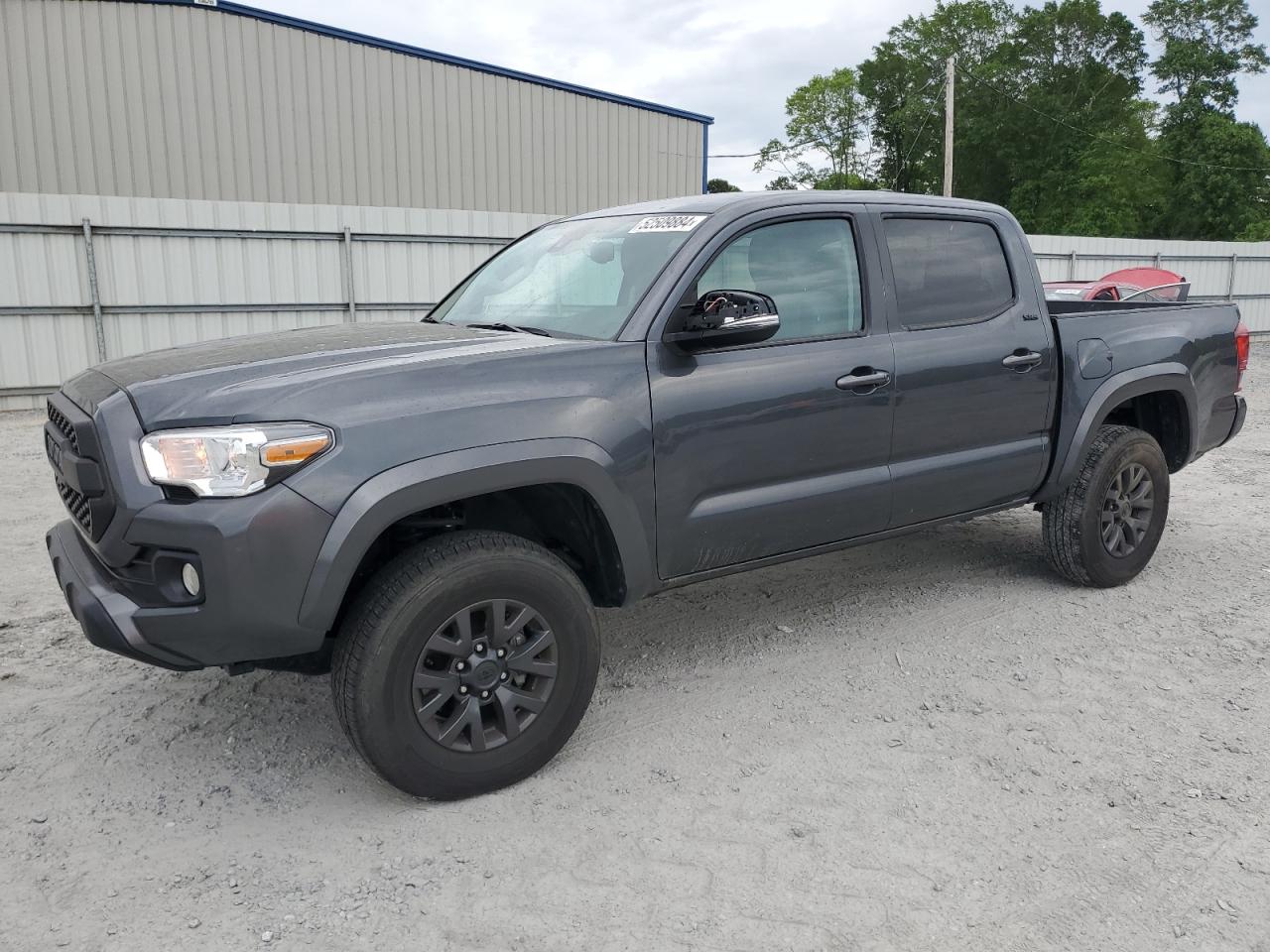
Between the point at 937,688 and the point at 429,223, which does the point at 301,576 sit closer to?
the point at 937,688

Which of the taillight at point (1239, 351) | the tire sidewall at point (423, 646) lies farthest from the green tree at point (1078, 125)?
the tire sidewall at point (423, 646)

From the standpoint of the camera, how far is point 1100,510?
15.4 feet

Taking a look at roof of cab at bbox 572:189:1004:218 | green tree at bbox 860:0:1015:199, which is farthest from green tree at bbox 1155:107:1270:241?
roof of cab at bbox 572:189:1004:218

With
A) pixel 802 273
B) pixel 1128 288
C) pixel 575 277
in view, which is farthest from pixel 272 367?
pixel 1128 288

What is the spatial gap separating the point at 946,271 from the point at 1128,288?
9.75 m

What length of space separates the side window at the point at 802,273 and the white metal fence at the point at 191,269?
10.1 m

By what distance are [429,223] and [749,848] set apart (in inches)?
470

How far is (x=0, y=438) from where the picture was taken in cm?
944

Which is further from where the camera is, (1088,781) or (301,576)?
(1088,781)

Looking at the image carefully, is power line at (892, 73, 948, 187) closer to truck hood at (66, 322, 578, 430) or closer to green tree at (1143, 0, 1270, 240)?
green tree at (1143, 0, 1270, 240)

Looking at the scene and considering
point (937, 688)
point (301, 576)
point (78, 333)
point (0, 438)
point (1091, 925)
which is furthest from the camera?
point (78, 333)

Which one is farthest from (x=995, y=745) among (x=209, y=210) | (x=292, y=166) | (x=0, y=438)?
(x=292, y=166)

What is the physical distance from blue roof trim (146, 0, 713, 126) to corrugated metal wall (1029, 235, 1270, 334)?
746cm

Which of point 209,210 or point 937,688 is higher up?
point 209,210
